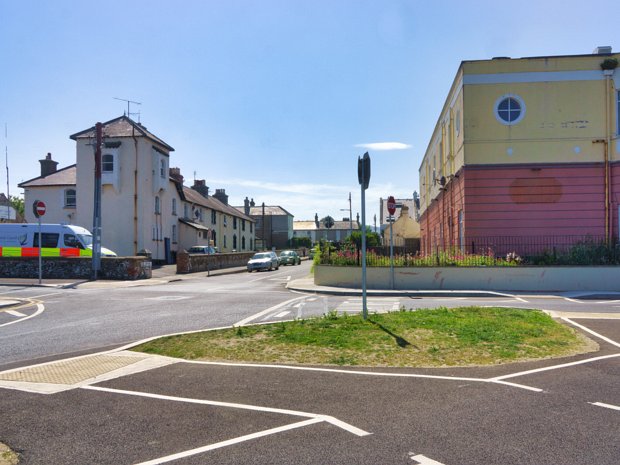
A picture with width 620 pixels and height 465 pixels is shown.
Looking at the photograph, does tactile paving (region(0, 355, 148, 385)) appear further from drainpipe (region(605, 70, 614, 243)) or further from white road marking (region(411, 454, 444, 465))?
drainpipe (region(605, 70, 614, 243))

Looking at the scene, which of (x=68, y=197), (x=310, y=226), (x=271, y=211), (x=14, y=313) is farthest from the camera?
(x=310, y=226)

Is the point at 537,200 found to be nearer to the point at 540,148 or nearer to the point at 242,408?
the point at 540,148

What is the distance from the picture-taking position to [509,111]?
24.3 m

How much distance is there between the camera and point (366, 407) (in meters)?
5.40

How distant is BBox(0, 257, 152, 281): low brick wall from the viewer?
89.0ft

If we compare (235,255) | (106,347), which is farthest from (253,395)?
(235,255)

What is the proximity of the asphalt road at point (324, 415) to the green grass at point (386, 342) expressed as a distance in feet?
1.60

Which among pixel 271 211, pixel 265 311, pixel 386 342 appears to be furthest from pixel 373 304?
pixel 271 211

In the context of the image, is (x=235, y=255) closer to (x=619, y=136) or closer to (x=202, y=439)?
(x=619, y=136)

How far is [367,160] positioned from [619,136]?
18.5 m

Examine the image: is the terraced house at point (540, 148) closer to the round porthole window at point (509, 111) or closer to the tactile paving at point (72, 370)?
the round porthole window at point (509, 111)

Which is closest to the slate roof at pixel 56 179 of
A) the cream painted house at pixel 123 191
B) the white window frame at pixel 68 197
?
the cream painted house at pixel 123 191

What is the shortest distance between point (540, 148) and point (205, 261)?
25065 mm

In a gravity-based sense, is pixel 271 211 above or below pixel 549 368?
above
